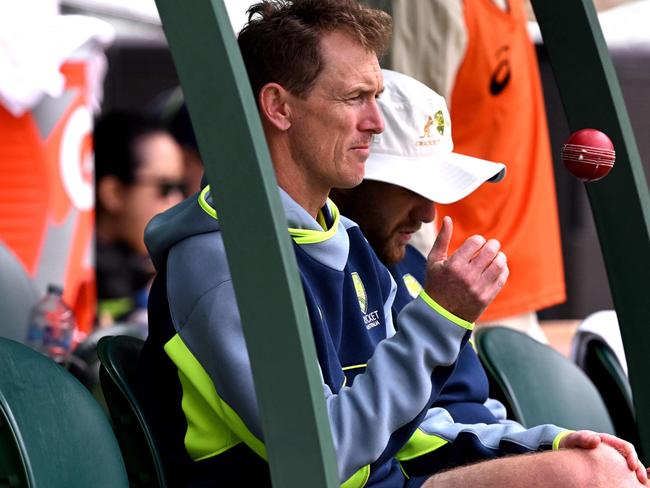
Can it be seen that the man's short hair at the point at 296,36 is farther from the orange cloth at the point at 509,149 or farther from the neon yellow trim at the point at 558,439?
the orange cloth at the point at 509,149

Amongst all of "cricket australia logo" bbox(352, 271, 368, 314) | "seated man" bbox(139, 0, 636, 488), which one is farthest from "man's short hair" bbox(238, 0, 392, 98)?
"cricket australia logo" bbox(352, 271, 368, 314)

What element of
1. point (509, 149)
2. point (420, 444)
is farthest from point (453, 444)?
point (509, 149)

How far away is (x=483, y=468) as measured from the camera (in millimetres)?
2176

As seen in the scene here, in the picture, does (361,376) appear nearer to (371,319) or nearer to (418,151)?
(371,319)

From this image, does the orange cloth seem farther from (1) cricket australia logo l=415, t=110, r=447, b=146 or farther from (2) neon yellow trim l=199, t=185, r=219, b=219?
(2) neon yellow trim l=199, t=185, r=219, b=219

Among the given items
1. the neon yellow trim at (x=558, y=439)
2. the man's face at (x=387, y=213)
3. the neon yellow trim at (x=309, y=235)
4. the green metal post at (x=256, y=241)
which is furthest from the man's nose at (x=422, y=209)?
the green metal post at (x=256, y=241)

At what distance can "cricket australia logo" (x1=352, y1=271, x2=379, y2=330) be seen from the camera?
2469 mm

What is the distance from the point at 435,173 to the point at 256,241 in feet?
3.84

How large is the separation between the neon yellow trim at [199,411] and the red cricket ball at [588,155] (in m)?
0.73

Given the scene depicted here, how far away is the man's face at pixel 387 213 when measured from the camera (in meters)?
2.89

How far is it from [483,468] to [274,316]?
23.8 inches

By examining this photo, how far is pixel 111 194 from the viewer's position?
17.8ft

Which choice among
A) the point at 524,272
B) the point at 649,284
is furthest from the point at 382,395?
the point at 524,272

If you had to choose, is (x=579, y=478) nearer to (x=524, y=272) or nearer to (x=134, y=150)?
(x=524, y=272)
